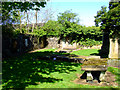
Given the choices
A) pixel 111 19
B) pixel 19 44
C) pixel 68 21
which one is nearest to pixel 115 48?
pixel 111 19

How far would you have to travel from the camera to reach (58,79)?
19.5 ft

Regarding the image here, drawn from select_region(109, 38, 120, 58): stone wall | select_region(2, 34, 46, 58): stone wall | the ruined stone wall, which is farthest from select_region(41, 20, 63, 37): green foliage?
select_region(109, 38, 120, 58): stone wall

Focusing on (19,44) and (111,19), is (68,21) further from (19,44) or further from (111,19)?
(111,19)

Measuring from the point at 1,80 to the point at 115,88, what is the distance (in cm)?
479

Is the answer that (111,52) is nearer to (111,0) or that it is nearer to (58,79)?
(111,0)

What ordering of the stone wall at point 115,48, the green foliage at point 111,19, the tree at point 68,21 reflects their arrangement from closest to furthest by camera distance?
the green foliage at point 111,19 → the stone wall at point 115,48 → the tree at point 68,21

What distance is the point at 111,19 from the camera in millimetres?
8930

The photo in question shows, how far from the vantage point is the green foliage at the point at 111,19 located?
863cm

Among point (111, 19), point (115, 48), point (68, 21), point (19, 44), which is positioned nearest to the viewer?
point (111, 19)

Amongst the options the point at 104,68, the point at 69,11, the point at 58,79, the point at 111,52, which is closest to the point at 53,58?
the point at 111,52

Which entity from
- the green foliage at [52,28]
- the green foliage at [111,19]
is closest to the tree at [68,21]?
the green foliage at [52,28]

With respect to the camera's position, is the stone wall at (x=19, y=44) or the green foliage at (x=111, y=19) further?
the stone wall at (x=19, y=44)

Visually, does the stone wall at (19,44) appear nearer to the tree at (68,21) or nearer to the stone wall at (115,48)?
the tree at (68,21)

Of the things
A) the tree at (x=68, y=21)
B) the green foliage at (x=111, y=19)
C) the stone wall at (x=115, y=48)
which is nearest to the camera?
the green foliage at (x=111, y=19)
